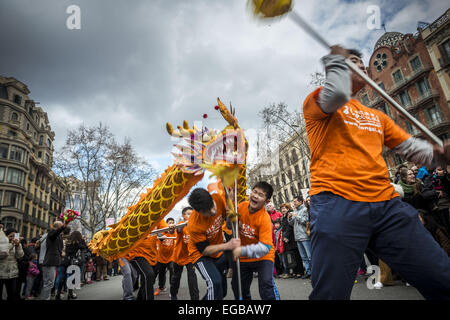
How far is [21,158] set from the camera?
3278 cm

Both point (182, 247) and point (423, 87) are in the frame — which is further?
point (423, 87)

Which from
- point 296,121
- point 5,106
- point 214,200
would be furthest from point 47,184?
point 214,200

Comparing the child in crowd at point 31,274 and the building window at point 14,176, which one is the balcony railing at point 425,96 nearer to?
the child in crowd at point 31,274

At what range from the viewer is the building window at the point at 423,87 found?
76.2ft

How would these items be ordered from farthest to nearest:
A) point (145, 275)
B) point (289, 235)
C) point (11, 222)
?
point (11, 222) < point (289, 235) < point (145, 275)

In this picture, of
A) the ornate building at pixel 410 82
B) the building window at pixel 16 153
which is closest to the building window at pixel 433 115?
the ornate building at pixel 410 82

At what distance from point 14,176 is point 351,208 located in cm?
3912

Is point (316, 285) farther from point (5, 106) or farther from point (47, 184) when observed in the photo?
point (47, 184)

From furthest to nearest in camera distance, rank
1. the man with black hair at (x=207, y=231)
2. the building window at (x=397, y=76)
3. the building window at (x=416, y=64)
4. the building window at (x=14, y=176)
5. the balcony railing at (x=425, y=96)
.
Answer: the building window at (x=14, y=176) → the building window at (x=397, y=76) → the building window at (x=416, y=64) → the balcony railing at (x=425, y=96) → the man with black hair at (x=207, y=231)

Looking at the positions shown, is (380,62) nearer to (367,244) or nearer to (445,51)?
(445,51)

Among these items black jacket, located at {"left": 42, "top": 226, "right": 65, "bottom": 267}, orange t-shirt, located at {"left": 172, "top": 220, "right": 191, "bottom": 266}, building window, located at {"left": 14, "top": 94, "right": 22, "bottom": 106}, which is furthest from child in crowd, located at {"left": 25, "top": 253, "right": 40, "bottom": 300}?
building window, located at {"left": 14, "top": 94, "right": 22, "bottom": 106}

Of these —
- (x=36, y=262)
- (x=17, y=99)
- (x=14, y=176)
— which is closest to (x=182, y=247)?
(x=36, y=262)
